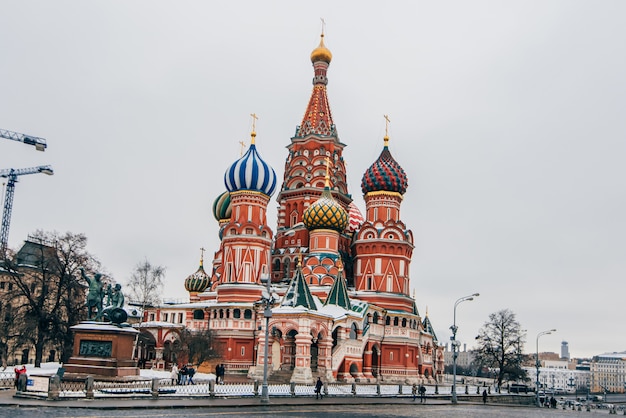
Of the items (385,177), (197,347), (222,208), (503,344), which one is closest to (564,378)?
(503,344)

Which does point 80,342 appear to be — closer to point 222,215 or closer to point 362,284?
point 362,284

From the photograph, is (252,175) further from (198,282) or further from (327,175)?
(198,282)

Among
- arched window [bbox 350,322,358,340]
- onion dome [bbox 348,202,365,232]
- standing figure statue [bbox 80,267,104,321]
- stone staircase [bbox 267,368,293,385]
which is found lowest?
stone staircase [bbox 267,368,293,385]

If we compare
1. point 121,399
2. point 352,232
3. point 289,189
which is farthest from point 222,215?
point 121,399

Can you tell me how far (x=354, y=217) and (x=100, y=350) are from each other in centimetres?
4015

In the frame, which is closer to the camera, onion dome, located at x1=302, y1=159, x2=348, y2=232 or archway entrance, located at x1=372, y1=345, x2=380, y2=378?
archway entrance, located at x1=372, y1=345, x2=380, y2=378

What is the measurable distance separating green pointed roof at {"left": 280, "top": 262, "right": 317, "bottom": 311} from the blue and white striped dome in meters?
12.2

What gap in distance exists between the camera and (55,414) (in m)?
19.0

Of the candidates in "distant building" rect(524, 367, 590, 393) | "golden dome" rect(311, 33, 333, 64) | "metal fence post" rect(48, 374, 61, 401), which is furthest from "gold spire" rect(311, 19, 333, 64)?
"distant building" rect(524, 367, 590, 393)

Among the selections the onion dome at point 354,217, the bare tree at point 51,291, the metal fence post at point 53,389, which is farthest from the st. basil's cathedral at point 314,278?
the metal fence post at point 53,389

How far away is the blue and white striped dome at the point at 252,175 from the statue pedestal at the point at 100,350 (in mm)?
26814

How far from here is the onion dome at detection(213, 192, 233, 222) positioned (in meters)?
65.3

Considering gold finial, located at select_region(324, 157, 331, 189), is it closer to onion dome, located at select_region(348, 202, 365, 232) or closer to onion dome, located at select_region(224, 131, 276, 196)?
onion dome, located at select_region(224, 131, 276, 196)

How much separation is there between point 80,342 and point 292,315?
1630 centimetres
